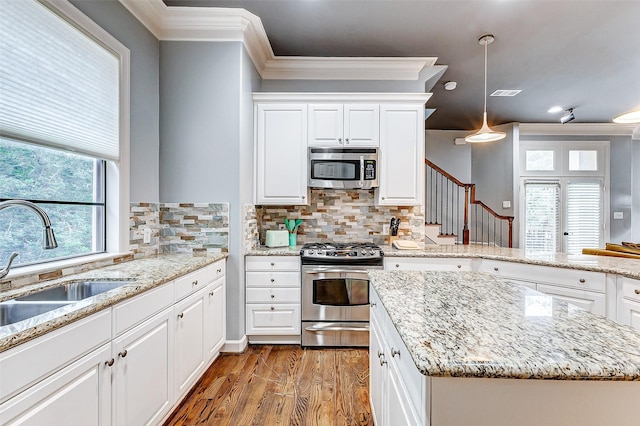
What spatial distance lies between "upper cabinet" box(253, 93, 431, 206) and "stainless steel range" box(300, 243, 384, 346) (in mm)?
746

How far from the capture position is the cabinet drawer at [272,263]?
2.95 meters

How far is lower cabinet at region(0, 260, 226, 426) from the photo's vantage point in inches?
38.5

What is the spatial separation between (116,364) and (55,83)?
159 cm

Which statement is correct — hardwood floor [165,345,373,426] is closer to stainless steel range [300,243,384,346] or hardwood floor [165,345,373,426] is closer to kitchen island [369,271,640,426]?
stainless steel range [300,243,384,346]

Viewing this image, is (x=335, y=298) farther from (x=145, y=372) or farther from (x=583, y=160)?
(x=583, y=160)

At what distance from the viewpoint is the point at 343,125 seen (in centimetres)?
326

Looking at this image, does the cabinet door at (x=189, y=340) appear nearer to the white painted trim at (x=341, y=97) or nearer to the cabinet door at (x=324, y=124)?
the cabinet door at (x=324, y=124)

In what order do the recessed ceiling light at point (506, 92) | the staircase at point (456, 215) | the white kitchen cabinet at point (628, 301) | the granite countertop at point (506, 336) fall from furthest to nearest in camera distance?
the staircase at point (456, 215), the recessed ceiling light at point (506, 92), the white kitchen cabinet at point (628, 301), the granite countertop at point (506, 336)

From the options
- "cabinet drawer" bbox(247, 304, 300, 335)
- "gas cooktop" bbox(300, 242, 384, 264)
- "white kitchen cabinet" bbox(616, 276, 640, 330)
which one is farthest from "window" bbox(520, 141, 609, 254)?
"cabinet drawer" bbox(247, 304, 300, 335)

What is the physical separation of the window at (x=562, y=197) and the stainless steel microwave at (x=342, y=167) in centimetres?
457

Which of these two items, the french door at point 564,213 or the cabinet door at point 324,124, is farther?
the french door at point 564,213

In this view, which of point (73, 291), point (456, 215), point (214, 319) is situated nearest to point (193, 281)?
point (214, 319)

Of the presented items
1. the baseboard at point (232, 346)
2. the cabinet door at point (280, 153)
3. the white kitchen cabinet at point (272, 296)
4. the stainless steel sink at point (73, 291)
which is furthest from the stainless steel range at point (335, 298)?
the stainless steel sink at point (73, 291)

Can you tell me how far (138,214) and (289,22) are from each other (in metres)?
2.13
